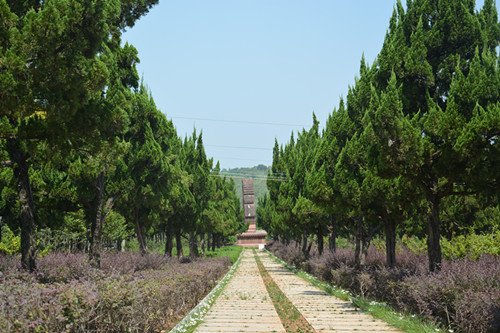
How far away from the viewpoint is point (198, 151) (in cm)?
3048

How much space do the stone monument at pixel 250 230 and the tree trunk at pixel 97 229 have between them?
6808 cm

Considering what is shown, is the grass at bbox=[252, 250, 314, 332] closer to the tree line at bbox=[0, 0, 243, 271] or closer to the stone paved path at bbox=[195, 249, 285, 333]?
the stone paved path at bbox=[195, 249, 285, 333]

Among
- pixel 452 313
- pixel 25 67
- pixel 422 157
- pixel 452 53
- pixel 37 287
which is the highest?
pixel 452 53

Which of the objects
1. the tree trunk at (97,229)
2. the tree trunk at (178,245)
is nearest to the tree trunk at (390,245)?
the tree trunk at (97,229)

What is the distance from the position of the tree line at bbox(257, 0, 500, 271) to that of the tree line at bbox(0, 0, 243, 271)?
6.76 meters

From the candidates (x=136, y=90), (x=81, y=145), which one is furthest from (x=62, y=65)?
(x=136, y=90)

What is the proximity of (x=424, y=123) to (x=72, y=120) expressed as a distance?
8.20 meters

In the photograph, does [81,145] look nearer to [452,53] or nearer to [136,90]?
[136,90]

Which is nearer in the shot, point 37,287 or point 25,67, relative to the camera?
point 37,287

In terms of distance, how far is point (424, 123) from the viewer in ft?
34.2

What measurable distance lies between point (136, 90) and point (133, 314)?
13.1 metres

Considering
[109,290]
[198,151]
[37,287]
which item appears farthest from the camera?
[198,151]

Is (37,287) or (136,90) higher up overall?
(136,90)

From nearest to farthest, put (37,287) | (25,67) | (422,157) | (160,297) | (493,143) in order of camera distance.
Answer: (37,287)
(25,67)
(160,297)
(493,143)
(422,157)
